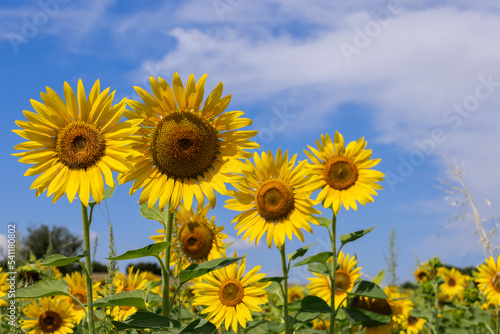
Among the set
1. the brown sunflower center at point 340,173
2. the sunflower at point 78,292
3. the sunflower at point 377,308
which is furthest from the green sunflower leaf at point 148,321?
the sunflower at point 377,308

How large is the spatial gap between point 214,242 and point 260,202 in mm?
1089

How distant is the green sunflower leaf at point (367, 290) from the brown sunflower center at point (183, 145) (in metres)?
1.96

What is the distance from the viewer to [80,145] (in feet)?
8.99

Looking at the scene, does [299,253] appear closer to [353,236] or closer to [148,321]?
[353,236]

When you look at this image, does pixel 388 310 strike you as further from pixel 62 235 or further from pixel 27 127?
pixel 62 235

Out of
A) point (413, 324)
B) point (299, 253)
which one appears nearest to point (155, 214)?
point (299, 253)

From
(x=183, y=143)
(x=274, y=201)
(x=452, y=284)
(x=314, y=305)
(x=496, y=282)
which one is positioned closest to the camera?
(x=183, y=143)

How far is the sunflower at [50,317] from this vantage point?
16.4ft

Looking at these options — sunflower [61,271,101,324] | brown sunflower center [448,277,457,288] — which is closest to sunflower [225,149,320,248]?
sunflower [61,271,101,324]

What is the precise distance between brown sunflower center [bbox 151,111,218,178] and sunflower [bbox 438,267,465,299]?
770 centimetres

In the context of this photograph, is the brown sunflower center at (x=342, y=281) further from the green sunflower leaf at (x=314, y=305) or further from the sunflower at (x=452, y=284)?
the sunflower at (x=452, y=284)

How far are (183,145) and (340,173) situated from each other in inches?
92.5

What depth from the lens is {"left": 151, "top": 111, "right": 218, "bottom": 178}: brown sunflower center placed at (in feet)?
9.11

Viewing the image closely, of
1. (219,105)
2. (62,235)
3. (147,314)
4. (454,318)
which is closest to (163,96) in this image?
(219,105)
